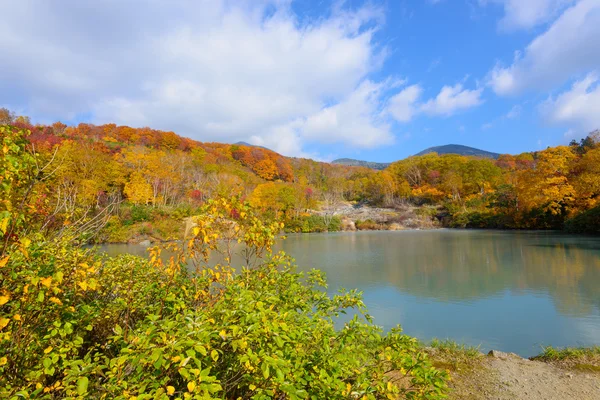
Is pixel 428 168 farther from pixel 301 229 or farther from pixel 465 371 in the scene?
pixel 465 371

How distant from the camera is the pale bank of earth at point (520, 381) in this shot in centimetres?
339

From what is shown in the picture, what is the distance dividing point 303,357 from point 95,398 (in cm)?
103

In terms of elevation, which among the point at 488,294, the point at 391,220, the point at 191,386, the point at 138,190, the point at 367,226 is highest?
the point at 138,190

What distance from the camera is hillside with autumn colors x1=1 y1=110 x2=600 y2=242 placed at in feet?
65.4

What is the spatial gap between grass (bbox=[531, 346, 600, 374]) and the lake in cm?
42

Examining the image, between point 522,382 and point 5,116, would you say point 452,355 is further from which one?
point 5,116

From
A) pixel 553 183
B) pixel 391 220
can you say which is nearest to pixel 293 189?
pixel 391 220

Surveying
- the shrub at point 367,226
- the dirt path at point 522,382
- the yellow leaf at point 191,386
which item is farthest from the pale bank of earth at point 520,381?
the shrub at point 367,226

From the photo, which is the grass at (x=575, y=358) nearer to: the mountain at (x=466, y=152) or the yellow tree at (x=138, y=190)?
the yellow tree at (x=138, y=190)

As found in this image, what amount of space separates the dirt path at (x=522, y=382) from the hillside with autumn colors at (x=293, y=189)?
335 cm

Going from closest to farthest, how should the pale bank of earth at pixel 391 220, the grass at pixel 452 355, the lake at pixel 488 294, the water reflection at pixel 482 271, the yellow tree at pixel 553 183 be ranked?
the grass at pixel 452 355 → the lake at pixel 488 294 → the water reflection at pixel 482 271 → the yellow tree at pixel 553 183 → the pale bank of earth at pixel 391 220

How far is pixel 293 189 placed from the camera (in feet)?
124

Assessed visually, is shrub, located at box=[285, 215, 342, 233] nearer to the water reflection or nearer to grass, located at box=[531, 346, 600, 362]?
the water reflection

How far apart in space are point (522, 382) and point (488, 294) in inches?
192
